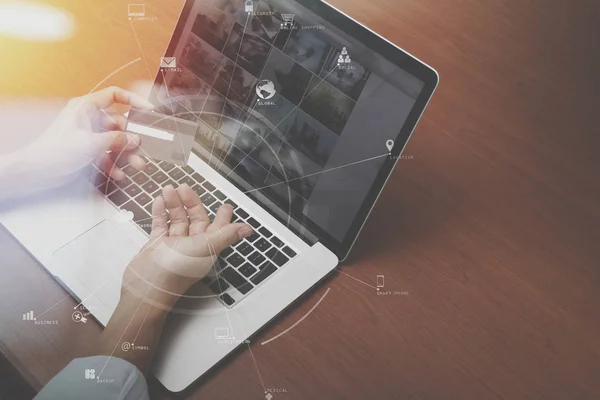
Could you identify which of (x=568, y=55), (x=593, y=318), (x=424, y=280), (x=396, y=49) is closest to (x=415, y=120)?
(x=396, y=49)

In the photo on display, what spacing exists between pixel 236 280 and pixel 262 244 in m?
0.05

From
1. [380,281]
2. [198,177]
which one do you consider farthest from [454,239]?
[198,177]

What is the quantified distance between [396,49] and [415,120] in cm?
8

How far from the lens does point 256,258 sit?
708 mm

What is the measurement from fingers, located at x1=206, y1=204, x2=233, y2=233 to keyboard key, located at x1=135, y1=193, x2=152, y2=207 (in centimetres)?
9

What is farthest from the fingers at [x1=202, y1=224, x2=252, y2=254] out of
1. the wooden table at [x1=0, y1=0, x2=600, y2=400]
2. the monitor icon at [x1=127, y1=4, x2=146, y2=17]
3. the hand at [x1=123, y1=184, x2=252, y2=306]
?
the monitor icon at [x1=127, y1=4, x2=146, y2=17]

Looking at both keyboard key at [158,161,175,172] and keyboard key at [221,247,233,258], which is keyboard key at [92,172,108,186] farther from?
keyboard key at [221,247,233,258]

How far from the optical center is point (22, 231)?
0.72m

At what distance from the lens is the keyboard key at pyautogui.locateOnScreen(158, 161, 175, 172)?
79 cm

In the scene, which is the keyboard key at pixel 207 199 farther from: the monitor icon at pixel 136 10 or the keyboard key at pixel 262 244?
the monitor icon at pixel 136 10

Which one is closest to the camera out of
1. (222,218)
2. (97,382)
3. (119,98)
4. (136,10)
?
(97,382)

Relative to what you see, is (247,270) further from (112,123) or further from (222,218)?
(112,123)

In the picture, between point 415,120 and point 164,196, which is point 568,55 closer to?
point 415,120

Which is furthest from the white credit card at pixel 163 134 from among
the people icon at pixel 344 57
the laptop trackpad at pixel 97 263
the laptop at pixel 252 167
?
the people icon at pixel 344 57
